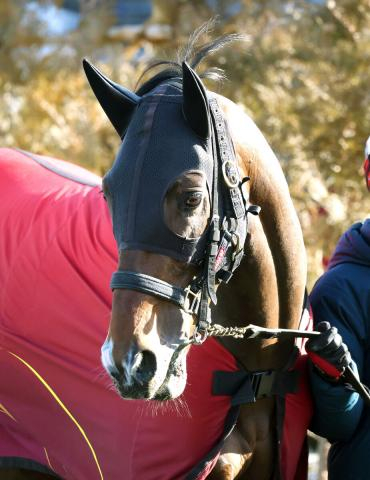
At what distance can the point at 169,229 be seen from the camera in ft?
7.86

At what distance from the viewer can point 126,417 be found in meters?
2.93

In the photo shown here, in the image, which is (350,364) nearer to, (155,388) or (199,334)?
A: (199,334)

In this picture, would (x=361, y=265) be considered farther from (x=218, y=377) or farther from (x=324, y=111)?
(x=324, y=111)

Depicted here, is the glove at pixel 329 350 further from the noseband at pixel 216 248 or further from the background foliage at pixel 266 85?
the background foliage at pixel 266 85

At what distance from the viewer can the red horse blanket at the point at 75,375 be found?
2873 millimetres

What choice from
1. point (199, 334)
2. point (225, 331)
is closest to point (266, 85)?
point (225, 331)

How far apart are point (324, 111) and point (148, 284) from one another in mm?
4576

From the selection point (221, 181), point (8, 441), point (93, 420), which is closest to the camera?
point (221, 181)

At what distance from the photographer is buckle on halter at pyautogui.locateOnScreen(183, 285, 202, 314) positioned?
95.5 inches

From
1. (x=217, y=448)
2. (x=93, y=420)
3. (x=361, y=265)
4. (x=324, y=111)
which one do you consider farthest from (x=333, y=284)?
(x=324, y=111)

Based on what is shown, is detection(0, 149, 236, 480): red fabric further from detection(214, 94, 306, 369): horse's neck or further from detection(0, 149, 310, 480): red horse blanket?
detection(214, 94, 306, 369): horse's neck

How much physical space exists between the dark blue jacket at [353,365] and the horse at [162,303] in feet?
0.36

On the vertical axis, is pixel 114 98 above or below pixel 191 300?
above

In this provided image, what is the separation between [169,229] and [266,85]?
608cm
